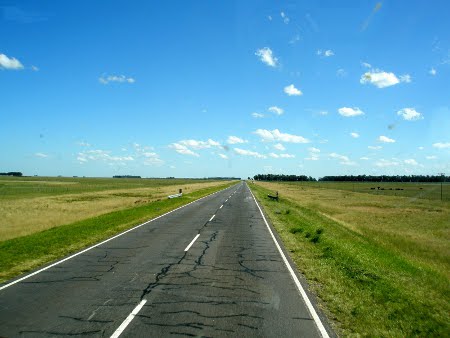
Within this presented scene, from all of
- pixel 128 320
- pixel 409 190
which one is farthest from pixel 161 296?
pixel 409 190

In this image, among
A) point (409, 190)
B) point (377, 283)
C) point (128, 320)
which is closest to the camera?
point (128, 320)

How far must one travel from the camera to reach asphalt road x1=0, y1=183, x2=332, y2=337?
620 centimetres

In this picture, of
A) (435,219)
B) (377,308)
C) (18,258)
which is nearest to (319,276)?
(377,308)

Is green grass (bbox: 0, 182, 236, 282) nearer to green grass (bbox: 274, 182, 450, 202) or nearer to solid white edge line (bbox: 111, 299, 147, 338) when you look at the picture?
solid white edge line (bbox: 111, 299, 147, 338)

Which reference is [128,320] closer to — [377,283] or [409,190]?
[377,283]

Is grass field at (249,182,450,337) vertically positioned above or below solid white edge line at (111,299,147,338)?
below

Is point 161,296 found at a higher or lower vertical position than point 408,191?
lower

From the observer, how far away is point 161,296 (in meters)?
7.89

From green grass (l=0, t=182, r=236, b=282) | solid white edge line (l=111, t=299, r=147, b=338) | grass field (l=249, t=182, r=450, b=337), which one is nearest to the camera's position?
solid white edge line (l=111, t=299, r=147, b=338)

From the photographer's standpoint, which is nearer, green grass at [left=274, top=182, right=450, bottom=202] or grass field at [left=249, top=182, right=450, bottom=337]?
grass field at [left=249, top=182, right=450, bottom=337]

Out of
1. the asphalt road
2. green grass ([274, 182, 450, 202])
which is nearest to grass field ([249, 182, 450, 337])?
the asphalt road

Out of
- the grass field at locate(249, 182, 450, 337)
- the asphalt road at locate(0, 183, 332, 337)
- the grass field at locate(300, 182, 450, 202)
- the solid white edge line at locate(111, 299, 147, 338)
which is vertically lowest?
the grass field at locate(249, 182, 450, 337)

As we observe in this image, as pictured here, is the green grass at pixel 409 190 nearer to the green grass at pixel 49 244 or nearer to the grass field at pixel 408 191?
the grass field at pixel 408 191

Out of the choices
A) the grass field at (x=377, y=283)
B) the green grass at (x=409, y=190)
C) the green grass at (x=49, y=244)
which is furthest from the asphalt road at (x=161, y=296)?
the green grass at (x=409, y=190)
